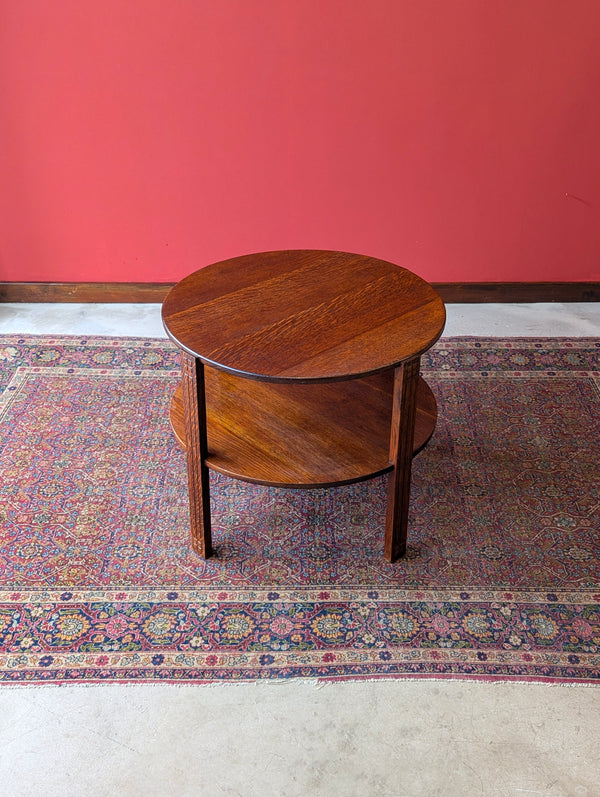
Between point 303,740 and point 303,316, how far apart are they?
1.11m

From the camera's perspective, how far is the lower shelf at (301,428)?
228 cm

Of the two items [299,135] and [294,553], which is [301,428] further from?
[299,135]

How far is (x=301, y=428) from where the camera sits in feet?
8.07

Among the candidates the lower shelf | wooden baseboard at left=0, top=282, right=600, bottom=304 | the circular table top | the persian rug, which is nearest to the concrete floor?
the persian rug

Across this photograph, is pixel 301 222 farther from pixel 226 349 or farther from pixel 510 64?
pixel 226 349

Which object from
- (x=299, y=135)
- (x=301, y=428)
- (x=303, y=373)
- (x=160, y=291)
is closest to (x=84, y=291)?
(x=160, y=291)

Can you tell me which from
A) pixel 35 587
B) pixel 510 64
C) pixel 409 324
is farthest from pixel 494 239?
pixel 35 587

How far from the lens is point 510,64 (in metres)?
3.35

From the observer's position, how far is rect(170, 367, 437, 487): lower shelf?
2.28 meters

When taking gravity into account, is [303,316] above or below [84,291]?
above

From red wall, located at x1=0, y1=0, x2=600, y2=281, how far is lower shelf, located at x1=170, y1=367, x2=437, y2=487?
118 centimetres

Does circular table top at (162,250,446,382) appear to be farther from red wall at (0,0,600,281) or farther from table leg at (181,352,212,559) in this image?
red wall at (0,0,600,281)

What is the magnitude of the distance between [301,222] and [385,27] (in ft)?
2.80

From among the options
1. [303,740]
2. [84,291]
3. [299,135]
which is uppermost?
[299,135]
